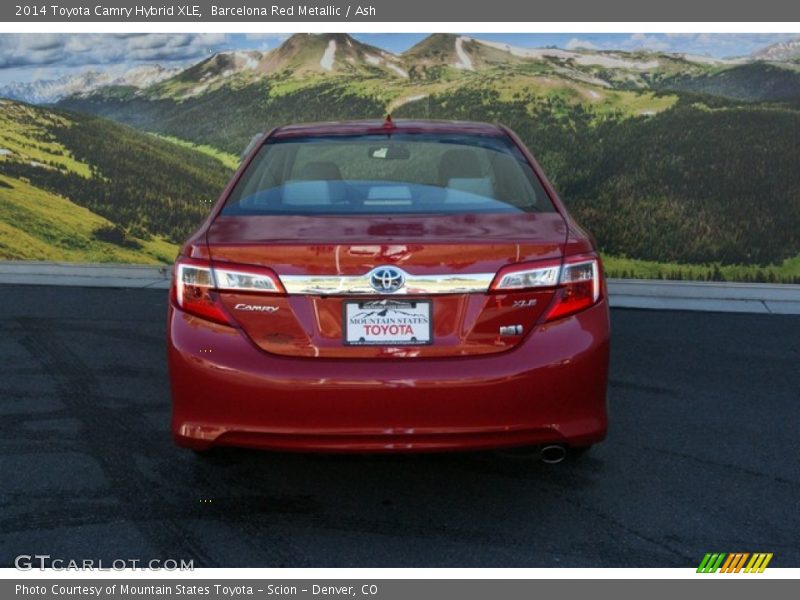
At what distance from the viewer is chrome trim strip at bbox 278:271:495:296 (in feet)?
11.2

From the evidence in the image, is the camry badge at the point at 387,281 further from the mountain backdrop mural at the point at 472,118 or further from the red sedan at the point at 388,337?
the mountain backdrop mural at the point at 472,118

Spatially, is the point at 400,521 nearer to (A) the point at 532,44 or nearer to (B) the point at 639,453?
(B) the point at 639,453

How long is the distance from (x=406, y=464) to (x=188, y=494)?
98 cm

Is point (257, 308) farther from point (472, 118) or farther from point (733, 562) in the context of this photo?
point (472, 118)

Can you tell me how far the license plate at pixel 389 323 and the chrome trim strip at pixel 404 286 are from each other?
0.15 ft

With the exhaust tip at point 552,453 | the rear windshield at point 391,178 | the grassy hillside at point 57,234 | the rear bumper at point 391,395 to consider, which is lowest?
the grassy hillside at point 57,234

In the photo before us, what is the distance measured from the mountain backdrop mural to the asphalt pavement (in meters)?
3.23

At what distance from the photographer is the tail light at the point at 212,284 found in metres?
3.47

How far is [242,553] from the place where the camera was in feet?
11.4

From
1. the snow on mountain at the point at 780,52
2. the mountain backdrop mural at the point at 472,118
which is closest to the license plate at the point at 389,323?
the mountain backdrop mural at the point at 472,118

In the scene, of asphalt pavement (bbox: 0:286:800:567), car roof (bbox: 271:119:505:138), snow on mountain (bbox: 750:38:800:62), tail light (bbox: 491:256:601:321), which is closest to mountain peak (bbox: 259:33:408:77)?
snow on mountain (bbox: 750:38:800:62)

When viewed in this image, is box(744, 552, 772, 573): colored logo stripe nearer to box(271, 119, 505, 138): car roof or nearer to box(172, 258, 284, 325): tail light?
box(172, 258, 284, 325): tail light

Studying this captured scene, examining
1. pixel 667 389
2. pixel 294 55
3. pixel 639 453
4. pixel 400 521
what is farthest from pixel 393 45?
pixel 400 521

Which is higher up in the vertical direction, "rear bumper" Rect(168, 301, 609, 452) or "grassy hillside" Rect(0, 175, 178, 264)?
"rear bumper" Rect(168, 301, 609, 452)
